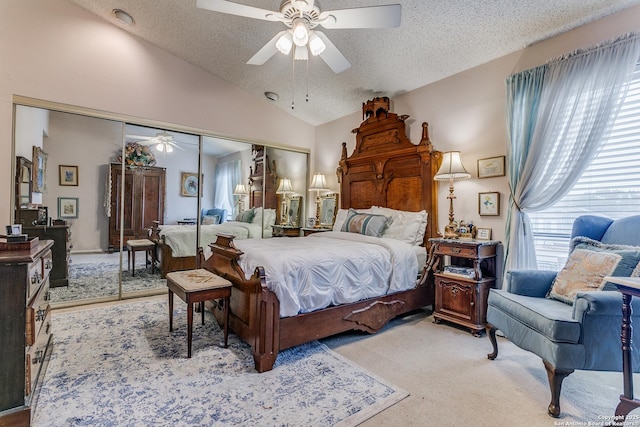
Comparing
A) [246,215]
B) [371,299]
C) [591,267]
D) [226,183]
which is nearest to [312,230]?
[246,215]

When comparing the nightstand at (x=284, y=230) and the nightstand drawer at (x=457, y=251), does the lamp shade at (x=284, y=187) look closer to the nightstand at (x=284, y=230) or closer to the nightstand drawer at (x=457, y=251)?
the nightstand at (x=284, y=230)

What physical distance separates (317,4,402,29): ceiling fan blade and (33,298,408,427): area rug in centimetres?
254

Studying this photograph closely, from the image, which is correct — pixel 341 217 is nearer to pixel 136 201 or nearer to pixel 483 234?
pixel 483 234

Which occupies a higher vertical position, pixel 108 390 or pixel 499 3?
pixel 499 3

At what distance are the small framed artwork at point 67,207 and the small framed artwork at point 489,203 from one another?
15.7ft

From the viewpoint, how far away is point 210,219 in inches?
179

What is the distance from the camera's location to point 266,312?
2186 mm

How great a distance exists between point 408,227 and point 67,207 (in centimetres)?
412

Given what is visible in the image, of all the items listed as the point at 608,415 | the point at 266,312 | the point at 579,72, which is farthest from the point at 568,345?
the point at 579,72

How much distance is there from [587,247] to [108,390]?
3.55 m

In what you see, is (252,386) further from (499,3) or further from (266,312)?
(499,3)

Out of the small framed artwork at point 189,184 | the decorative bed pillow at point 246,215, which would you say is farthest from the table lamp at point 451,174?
the small framed artwork at point 189,184

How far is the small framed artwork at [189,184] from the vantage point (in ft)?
14.3

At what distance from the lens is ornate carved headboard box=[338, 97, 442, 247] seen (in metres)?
Answer: 3.75
